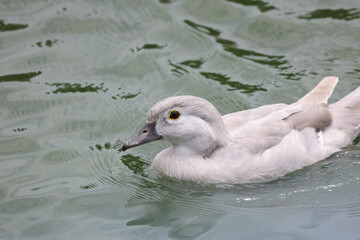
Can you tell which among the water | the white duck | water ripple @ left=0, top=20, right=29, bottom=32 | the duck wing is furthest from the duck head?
water ripple @ left=0, top=20, right=29, bottom=32

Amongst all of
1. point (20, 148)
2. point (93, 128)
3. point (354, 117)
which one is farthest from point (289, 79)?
point (20, 148)

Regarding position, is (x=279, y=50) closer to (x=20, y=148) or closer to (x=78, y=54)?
(x=78, y=54)

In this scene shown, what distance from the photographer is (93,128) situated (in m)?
9.20

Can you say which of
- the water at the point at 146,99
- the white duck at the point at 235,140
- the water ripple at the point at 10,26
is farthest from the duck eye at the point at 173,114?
the water ripple at the point at 10,26

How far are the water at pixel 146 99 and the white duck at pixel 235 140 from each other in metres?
0.17

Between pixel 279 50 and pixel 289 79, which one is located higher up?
pixel 279 50

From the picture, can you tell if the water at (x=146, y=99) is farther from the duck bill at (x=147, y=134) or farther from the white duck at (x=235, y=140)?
the duck bill at (x=147, y=134)

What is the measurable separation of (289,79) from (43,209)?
15.8 feet

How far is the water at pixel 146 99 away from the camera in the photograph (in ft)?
23.1

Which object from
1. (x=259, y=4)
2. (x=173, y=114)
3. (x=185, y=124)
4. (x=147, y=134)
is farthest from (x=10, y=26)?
(x=185, y=124)

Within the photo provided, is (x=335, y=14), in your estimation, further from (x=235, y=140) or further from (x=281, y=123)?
(x=235, y=140)

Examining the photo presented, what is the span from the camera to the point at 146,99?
389 inches

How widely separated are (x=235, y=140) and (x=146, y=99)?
2.41 m

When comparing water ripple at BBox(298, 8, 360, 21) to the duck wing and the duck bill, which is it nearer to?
the duck wing
